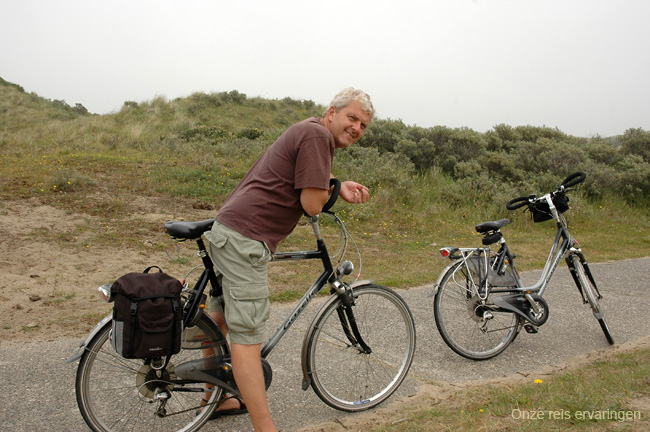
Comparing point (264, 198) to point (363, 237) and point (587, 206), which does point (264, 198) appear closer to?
point (363, 237)

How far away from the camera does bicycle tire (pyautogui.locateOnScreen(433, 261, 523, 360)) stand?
425 centimetres

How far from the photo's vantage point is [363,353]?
11.3 feet

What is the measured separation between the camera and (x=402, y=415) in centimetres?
326

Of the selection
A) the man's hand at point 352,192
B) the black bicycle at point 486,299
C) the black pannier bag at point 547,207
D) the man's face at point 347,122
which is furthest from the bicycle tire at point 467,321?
the man's face at point 347,122

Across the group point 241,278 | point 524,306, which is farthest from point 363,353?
point 524,306

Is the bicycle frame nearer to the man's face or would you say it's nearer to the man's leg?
the man's leg

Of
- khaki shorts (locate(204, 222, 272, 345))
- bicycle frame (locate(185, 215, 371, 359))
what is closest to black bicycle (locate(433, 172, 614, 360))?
bicycle frame (locate(185, 215, 371, 359))

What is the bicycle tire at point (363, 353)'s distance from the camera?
126 inches

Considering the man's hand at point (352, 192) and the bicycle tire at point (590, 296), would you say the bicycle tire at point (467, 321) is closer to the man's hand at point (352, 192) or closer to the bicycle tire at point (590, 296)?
the bicycle tire at point (590, 296)

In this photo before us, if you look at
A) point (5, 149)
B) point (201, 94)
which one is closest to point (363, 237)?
point (5, 149)

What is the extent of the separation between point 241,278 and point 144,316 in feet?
1.73

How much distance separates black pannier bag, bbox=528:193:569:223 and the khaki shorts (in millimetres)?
3170

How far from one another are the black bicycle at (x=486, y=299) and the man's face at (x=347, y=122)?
178cm

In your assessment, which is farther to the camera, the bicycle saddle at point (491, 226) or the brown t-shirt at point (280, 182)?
the bicycle saddle at point (491, 226)
